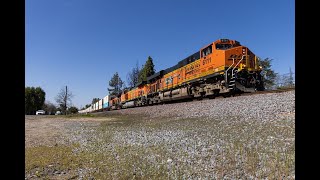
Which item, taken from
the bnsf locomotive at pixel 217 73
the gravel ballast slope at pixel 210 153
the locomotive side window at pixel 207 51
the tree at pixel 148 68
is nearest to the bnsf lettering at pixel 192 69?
the bnsf locomotive at pixel 217 73

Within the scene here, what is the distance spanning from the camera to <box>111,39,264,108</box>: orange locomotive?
614 inches

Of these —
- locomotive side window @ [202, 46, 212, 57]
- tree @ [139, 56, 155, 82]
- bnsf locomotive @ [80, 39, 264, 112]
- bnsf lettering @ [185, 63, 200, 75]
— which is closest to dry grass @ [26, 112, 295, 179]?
bnsf locomotive @ [80, 39, 264, 112]

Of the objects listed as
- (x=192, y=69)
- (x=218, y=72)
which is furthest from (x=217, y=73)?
(x=192, y=69)

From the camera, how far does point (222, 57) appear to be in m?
16.1

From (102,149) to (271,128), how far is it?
490 centimetres

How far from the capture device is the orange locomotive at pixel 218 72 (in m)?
15.6

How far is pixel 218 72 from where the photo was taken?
53.0 feet

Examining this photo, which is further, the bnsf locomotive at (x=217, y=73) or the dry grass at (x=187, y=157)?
the bnsf locomotive at (x=217, y=73)

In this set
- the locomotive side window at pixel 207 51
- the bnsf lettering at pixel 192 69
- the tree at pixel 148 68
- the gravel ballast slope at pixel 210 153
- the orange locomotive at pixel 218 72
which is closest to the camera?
the gravel ballast slope at pixel 210 153

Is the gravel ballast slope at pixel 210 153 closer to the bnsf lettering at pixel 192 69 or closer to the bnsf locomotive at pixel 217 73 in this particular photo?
the bnsf locomotive at pixel 217 73

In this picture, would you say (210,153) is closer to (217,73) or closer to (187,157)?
(187,157)
